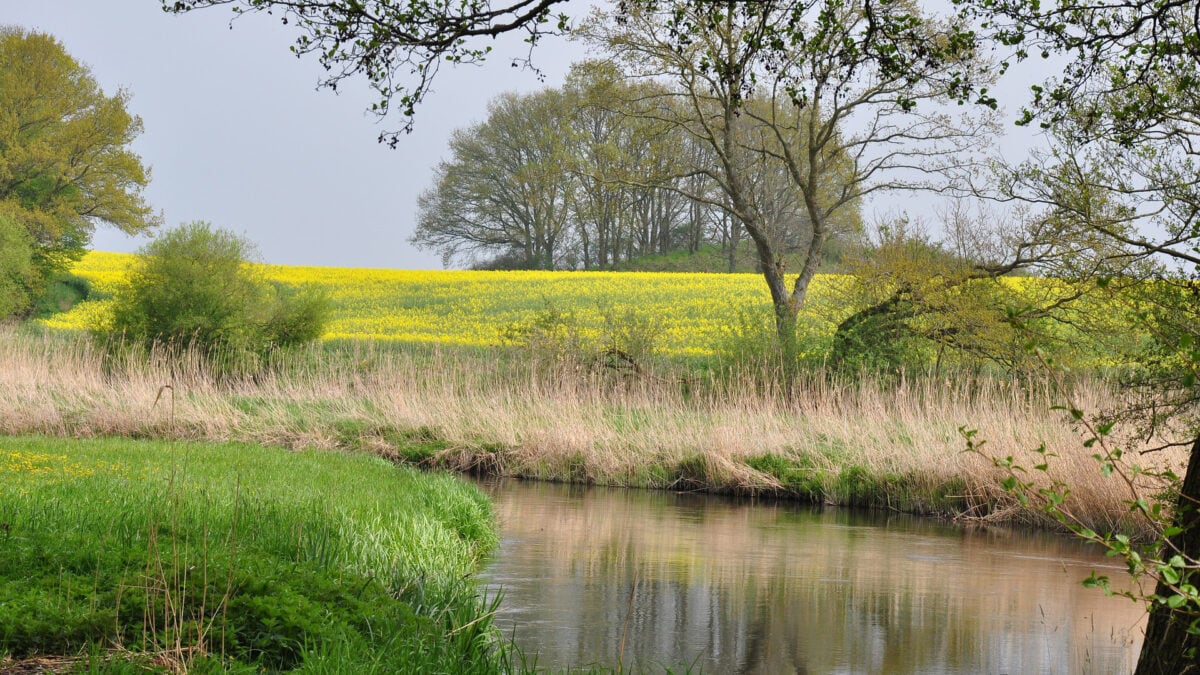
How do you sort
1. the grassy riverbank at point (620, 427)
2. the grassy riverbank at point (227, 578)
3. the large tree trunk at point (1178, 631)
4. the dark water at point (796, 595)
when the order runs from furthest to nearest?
the grassy riverbank at point (620, 427)
the dark water at point (796, 595)
the large tree trunk at point (1178, 631)
the grassy riverbank at point (227, 578)

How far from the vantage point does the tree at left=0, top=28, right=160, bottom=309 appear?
42.2m

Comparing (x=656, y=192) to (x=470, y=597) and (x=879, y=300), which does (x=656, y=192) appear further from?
(x=470, y=597)

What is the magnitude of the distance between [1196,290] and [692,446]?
30.5 ft

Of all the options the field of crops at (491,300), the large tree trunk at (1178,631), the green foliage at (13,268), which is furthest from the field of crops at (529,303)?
the large tree trunk at (1178,631)

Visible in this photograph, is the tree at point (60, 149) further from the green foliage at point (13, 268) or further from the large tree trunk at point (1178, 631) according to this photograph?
the large tree trunk at point (1178, 631)

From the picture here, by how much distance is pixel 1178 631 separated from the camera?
527 cm

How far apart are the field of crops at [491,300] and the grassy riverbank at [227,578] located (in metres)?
18.6

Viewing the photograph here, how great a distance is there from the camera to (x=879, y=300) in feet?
79.0

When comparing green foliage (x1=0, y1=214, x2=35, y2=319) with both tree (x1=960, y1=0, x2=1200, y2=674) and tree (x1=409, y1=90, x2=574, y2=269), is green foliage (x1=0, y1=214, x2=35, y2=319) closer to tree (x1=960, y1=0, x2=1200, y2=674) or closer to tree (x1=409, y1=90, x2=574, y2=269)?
tree (x1=409, y1=90, x2=574, y2=269)

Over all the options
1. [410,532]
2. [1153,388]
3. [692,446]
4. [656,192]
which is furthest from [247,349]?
[656,192]

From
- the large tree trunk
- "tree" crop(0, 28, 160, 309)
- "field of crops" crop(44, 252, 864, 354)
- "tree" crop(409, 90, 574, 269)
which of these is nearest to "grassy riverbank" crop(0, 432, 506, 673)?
the large tree trunk

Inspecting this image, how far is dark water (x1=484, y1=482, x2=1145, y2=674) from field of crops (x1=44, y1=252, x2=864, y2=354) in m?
13.6

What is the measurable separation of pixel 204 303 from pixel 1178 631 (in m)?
24.9

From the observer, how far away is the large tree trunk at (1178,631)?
17.1 ft
